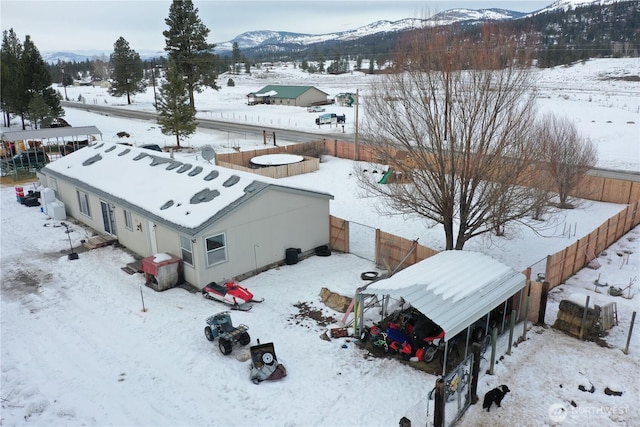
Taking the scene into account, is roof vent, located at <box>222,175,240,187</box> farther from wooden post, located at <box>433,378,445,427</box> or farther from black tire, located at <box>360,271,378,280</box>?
wooden post, located at <box>433,378,445,427</box>

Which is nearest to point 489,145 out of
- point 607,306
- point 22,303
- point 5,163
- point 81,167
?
point 607,306

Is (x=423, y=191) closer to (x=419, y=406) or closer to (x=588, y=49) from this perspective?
(x=419, y=406)

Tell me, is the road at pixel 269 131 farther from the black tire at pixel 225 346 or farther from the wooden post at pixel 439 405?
the black tire at pixel 225 346

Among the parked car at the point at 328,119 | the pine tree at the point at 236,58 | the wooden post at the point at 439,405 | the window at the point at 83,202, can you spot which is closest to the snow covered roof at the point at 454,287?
the wooden post at the point at 439,405

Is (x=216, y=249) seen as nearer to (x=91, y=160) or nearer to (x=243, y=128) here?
(x=91, y=160)

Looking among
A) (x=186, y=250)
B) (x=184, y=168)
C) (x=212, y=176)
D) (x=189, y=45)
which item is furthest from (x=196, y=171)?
(x=189, y=45)
